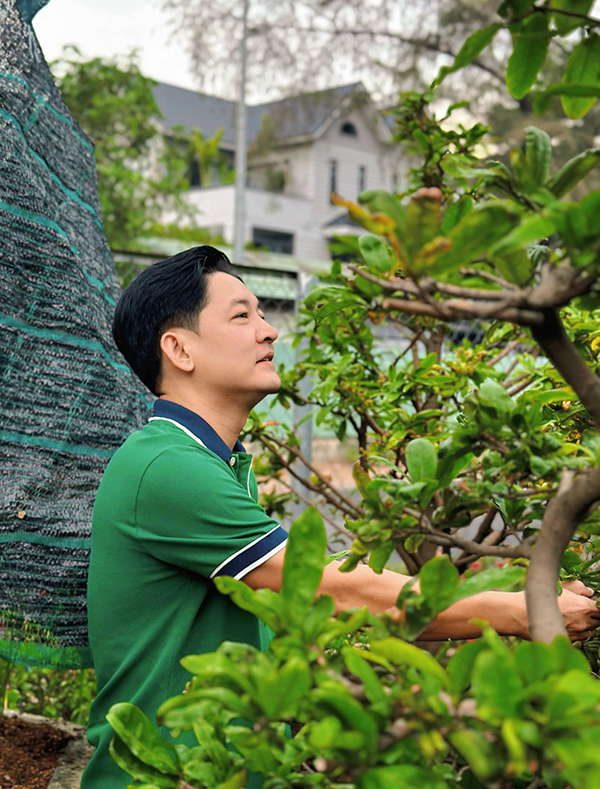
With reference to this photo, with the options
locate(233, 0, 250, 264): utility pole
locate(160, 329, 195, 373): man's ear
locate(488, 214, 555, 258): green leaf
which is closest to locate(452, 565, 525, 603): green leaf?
locate(488, 214, 555, 258): green leaf

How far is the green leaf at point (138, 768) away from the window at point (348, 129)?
2888 cm

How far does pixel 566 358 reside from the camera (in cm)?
88

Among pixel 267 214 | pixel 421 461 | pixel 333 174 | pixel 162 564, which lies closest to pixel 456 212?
pixel 421 461

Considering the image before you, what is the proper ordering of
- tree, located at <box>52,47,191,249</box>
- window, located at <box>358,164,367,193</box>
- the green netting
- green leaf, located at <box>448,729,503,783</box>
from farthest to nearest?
window, located at <box>358,164,367,193</box> < tree, located at <box>52,47,191,249</box> < the green netting < green leaf, located at <box>448,729,503,783</box>

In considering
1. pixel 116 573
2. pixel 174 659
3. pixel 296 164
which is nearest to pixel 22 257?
pixel 116 573

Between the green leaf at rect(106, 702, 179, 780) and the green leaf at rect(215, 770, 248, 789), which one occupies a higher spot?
the green leaf at rect(215, 770, 248, 789)

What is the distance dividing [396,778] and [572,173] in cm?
59

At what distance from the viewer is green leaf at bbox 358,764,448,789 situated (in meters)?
0.71

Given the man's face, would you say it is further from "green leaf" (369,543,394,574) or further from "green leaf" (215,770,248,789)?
"green leaf" (215,770,248,789)

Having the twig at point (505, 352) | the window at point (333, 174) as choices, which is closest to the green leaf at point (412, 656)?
the twig at point (505, 352)

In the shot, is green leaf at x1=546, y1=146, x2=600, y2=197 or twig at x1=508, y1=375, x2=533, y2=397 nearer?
green leaf at x1=546, y1=146, x2=600, y2=197

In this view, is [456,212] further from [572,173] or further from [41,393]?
[41,393]

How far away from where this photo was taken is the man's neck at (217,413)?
180cm

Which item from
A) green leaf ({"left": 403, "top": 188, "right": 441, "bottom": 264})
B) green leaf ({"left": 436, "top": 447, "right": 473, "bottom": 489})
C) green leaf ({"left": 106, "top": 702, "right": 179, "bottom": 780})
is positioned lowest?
green leaf ({"left": 106, "top": 702, "right": 179, "bottom": 780})
